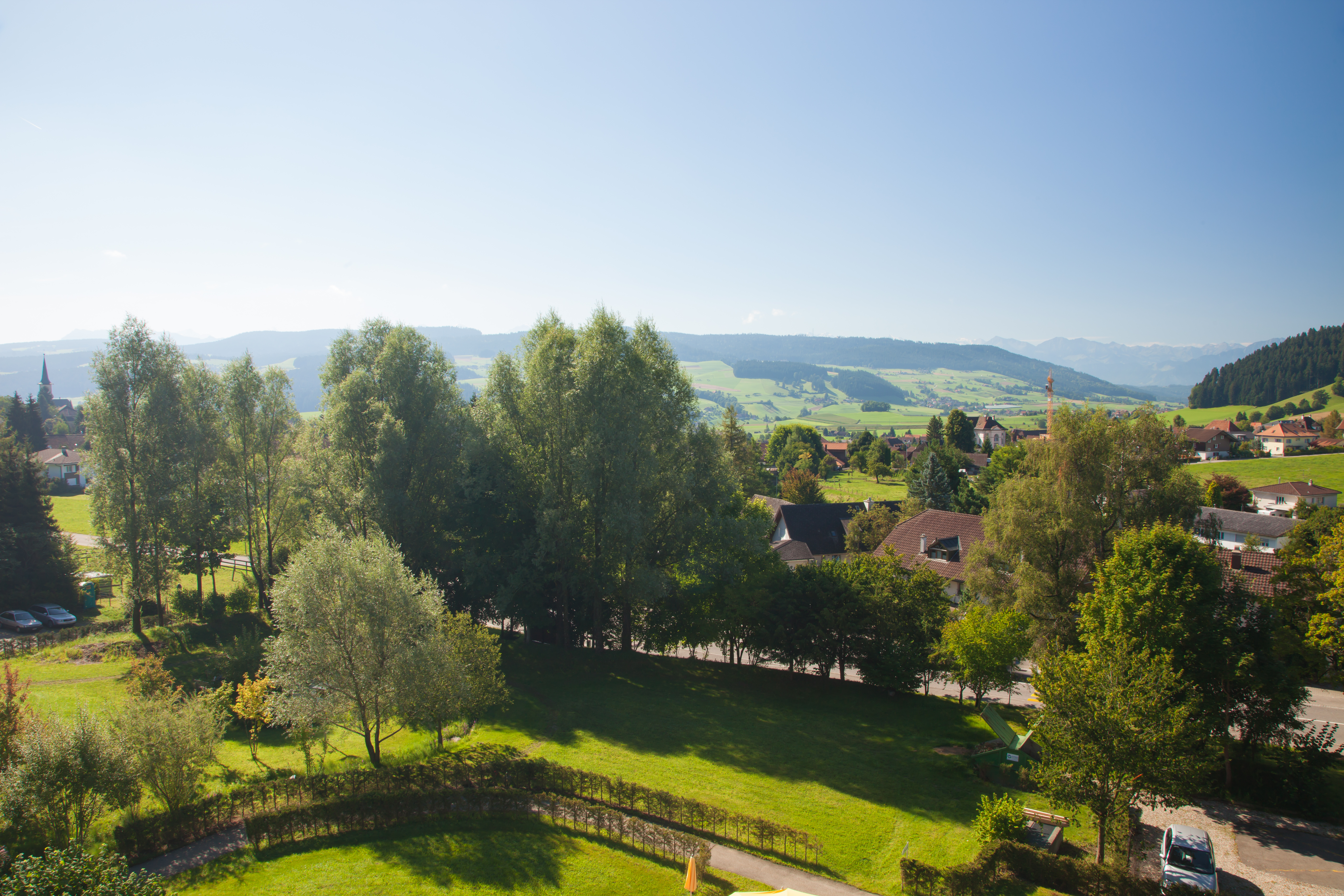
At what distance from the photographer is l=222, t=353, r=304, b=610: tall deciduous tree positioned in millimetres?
40812

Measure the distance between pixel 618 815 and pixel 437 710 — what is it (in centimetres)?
800

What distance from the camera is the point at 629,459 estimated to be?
34.4m

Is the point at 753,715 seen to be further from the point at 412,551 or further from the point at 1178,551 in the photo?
the point at 412,551

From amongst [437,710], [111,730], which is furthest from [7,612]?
[437,710]

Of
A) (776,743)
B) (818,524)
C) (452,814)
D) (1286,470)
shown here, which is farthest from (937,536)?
(1286,470)

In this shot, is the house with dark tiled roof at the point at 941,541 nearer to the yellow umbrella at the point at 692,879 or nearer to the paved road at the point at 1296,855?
the paved road at the point at 1296,855

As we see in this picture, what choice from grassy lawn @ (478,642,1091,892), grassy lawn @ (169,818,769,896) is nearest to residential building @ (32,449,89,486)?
grassy lawn @ (478,642,1091,892)

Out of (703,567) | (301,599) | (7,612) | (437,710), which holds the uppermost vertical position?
(301,599)

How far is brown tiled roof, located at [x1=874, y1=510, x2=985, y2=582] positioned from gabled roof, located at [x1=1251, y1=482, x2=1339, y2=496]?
46993mm

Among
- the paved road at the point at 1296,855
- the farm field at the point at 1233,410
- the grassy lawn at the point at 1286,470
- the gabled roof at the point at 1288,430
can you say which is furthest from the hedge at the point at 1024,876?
the farm field at the point at 1233,410

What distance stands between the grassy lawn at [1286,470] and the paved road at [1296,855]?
77.9 m

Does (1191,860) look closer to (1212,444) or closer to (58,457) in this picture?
(58,457)

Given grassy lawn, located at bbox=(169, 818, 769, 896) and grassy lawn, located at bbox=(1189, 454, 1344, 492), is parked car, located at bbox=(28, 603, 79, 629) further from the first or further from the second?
grassy lawn, located at bbox=(1189, 454, 1344, 492)

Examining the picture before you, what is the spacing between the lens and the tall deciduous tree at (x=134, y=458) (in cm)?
3681
